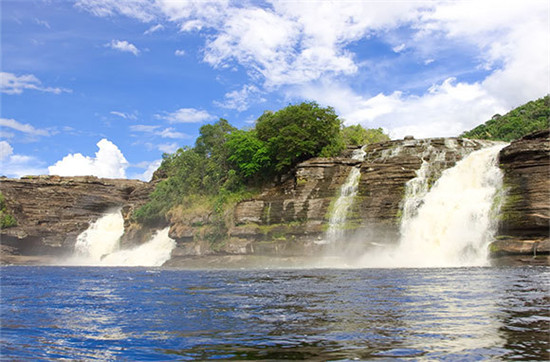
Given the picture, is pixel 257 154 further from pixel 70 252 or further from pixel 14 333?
pixel 14 333

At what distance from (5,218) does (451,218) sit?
63.2 metres

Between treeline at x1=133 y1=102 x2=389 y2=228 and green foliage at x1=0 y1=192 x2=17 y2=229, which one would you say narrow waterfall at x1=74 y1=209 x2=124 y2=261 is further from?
green foliage at x1=0 y1=192 x2=17 y2=229

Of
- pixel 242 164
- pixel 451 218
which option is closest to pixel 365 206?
pixel 451 218

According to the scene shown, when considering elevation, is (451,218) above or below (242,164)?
below

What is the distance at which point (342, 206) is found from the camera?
143 feet

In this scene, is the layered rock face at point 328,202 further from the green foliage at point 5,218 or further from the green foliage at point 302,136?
the green foliage at point 5,218

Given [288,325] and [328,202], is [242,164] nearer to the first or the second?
[328,202]

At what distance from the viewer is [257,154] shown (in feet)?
184

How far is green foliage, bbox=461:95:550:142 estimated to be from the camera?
71125 mm

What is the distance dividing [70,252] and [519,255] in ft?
206

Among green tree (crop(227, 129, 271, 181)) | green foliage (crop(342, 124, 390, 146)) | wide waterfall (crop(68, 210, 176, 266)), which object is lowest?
wide waterfall (crop(68, 210, 176, 266))

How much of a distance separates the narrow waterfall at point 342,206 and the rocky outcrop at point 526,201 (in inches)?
527

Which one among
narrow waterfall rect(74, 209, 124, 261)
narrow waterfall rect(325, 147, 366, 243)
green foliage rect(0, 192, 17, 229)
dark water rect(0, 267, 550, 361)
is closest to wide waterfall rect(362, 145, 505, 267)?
narrow waterfall rect(325, 147, 366, 243)

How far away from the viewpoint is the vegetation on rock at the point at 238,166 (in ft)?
176
